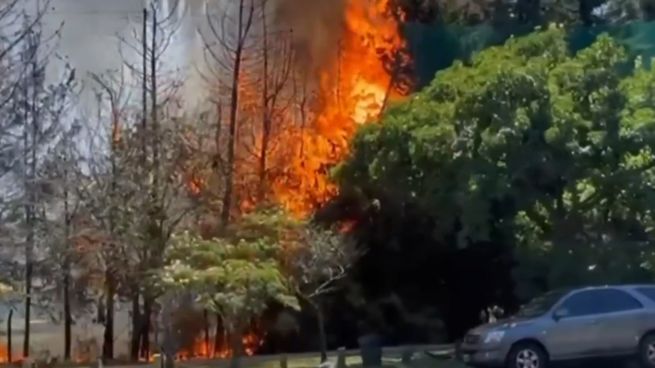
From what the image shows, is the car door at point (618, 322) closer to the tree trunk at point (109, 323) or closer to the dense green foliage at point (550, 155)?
the dense green foliage at point (550, 155)

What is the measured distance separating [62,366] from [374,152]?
9.40 metres

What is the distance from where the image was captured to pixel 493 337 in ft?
72.9

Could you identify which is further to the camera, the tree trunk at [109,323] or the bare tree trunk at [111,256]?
the tree trunk at [109,323]

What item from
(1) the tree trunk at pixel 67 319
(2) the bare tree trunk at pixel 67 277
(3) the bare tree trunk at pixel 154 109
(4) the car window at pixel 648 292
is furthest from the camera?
(1) the tree trunk at pixel 67 319

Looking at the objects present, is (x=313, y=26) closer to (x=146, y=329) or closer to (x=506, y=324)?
(x=146, y=329)

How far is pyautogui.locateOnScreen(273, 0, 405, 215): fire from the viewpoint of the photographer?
3781cm

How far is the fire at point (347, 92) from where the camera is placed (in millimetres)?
37812

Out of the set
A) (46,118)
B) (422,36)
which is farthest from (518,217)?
(46,118)

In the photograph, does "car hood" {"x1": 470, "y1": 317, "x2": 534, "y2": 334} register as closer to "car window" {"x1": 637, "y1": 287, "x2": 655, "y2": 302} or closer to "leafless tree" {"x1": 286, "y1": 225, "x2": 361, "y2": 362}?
"car window" {"x1": 637, "y1": 287, "x2": 655, "y2": 302}

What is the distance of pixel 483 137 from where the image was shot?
26641mm

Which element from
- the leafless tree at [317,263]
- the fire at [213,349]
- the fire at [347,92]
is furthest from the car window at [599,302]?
the fire at [347,92]

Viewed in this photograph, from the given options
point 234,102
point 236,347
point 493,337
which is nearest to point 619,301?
point 493,337

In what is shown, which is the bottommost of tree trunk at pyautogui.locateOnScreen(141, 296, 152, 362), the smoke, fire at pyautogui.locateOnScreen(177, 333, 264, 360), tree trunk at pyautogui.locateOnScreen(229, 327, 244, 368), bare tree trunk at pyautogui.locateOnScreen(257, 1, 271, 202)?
tree trunk at pyautogui.locateOnScreen(229, 327, 244, 368)

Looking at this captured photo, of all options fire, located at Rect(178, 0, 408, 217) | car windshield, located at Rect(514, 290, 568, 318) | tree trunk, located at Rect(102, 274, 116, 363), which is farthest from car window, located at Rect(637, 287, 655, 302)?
tree trunk, located at Rect(102, 274, 116, 363)
